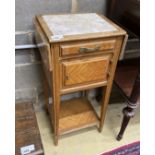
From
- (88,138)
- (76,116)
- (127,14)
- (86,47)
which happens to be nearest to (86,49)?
(86,47)

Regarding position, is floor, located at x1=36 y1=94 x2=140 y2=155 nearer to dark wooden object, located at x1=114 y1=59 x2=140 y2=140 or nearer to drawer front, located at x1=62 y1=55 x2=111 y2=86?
dark wooden object, located at x1=114 y1=59 x2=140 y2=140

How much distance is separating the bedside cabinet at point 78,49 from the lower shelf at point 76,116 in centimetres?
19

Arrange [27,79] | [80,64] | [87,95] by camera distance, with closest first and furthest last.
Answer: [80,64], [27,79], [87,95]

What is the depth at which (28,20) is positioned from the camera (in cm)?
120

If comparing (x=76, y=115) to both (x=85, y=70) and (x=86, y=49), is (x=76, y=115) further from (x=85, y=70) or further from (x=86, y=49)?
(x=86, y=49)

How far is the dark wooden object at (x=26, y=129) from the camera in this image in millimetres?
1179

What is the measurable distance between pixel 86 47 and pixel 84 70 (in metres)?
0.14

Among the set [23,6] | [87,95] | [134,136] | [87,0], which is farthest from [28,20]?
[134,136]

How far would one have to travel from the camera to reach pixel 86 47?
3.12 ft

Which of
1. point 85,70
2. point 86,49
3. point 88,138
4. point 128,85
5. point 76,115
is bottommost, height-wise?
point 88,138

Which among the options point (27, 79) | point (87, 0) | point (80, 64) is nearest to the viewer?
point (80, 64)

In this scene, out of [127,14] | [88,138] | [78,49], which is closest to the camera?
[78,49]
